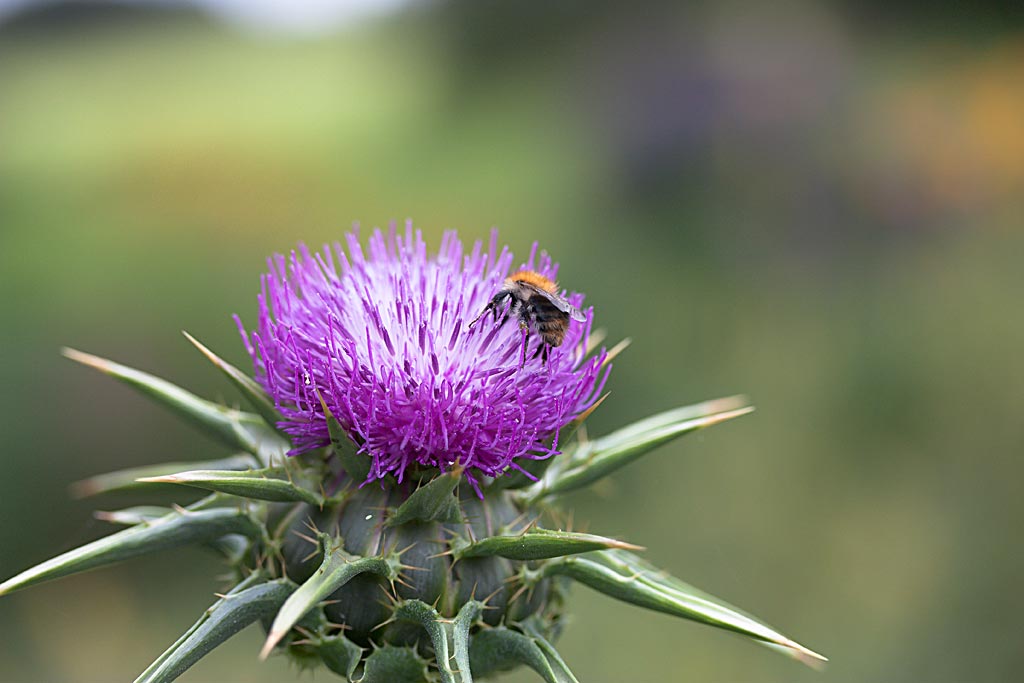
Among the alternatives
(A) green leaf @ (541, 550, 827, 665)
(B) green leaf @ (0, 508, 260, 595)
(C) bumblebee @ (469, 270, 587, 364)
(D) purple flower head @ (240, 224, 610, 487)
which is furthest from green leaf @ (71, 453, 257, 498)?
(A) green leaf @ (541, 550, 827, 665)

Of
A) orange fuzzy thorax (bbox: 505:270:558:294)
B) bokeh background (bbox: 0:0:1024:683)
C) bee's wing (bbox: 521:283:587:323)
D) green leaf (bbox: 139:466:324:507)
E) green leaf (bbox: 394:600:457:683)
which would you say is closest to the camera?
green leaf (bbox: 139:466:324:507)

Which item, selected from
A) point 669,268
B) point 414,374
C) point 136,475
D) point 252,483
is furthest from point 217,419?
point 669,268

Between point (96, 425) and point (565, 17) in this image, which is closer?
point (96, 425)

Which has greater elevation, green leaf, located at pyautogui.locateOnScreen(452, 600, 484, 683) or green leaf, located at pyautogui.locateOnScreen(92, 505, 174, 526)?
green leaf, located at pyautogui.locateOnScreen(92, 505, 174, 526)

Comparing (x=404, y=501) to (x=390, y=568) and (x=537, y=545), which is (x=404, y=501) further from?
(x=537, y=545)

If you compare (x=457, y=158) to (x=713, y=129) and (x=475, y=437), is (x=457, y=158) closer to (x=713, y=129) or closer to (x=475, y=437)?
(x=713, y=129)

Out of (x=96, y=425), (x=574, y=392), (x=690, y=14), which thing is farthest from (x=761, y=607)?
(x=690, y=14)

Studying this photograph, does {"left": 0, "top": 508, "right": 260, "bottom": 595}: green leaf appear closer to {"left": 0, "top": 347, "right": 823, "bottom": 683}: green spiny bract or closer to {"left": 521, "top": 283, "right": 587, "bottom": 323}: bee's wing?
{"left": 0, "top": 347, "right": 823, "bottom": 683}: green spiny bract
